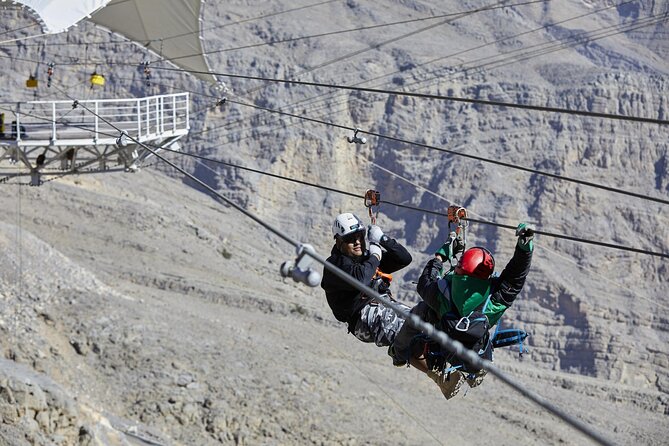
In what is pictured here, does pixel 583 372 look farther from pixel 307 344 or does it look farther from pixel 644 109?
pixel 307 344

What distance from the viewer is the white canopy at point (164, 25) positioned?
3603 cm

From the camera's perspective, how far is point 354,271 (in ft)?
47.0

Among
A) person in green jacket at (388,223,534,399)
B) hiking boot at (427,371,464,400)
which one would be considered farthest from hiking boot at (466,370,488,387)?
person in green jacket at (388,223,534,399)

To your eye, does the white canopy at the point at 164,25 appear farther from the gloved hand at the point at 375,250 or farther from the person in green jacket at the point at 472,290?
the person in green jacket at the point at 472,290

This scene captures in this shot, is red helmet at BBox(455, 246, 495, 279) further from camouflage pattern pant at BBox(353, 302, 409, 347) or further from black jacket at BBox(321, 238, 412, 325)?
camouflage pattern pant at BBox(353, 302, 409, 347)

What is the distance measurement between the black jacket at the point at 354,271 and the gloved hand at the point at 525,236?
6.18 feet

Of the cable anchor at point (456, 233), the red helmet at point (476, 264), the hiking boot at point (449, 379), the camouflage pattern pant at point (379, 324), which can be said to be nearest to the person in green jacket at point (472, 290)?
the red helmet at point (476, 264)

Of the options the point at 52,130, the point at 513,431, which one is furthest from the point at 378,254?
the point at 513,431

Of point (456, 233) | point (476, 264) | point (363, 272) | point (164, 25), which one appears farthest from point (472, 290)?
point (164, 25)

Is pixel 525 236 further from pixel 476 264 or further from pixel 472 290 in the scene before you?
pixel 472 290

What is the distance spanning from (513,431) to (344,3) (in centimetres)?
5798

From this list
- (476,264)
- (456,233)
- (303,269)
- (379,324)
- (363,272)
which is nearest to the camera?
(303,269)

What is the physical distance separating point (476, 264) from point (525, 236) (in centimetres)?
76

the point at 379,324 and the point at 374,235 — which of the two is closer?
the point at 374,235
